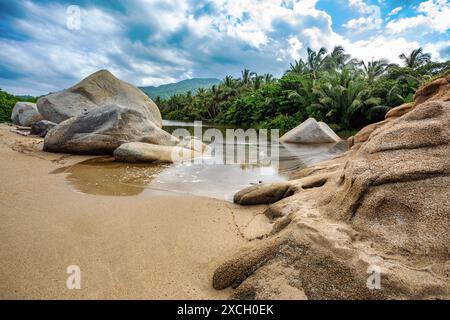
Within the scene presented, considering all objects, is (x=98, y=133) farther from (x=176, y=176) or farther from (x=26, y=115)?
(x=26, y=115)

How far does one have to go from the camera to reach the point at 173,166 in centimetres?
714

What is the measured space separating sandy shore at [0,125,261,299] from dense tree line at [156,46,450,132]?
68.0ft

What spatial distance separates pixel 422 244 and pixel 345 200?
79 cm

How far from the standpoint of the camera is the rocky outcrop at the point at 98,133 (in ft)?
26.2

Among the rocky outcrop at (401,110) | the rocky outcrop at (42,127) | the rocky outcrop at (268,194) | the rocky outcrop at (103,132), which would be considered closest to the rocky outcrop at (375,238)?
the rocky outcrop at (268,194)

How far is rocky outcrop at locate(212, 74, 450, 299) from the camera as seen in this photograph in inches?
70.4

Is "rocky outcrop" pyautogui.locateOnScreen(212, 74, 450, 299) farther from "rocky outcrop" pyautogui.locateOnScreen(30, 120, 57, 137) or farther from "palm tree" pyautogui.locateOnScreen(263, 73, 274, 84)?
"palm tree" pyautogui.locateOnScreen(263, 73, 274, 84)

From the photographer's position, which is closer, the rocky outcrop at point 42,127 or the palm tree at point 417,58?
the rocky outcrop at point 42,127

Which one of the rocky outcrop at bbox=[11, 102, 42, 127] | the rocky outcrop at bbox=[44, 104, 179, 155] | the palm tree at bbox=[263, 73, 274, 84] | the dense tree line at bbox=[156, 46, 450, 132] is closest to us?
the rocky outcrop at bbox=[44, 104, 179, 155]

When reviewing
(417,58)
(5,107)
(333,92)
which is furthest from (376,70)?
(5,107)

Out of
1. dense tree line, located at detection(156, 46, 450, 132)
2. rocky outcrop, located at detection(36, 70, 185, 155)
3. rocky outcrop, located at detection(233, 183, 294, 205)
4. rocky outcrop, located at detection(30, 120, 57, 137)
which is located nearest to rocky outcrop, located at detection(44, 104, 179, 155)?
rocky outcrop, located at detection(36, 70, 185, 155)

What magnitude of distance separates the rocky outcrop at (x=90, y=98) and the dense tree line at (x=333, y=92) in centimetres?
1615

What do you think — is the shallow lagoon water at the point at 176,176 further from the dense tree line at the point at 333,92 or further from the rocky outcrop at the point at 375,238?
the dense tree line at the point at 333,92
